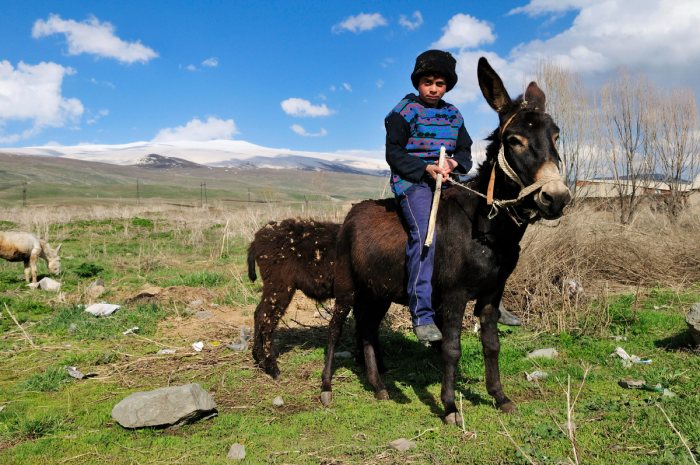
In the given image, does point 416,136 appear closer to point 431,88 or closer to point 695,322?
point 431,88

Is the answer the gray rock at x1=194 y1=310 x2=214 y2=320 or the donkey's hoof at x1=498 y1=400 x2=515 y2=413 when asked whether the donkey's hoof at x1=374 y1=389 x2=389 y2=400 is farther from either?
the gray rock at x1=194 y1=310 x2=214 y2=320

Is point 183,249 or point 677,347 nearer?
point 677,347

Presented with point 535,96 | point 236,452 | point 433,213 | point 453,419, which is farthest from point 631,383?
point 236,452

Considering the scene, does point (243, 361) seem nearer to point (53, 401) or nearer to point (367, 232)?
point (53, 401)

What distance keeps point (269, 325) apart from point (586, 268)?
229 inches

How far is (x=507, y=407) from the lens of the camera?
12.8 ft

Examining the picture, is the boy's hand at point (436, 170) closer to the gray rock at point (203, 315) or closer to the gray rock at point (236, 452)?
the gray rock at point (236, 452)

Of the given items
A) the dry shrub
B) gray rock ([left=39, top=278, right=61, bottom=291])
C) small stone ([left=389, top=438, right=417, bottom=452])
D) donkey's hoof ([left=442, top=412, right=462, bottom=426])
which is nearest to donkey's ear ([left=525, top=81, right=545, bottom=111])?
donkey's hoof ([left=442, top=412, right=462, bottom=426])

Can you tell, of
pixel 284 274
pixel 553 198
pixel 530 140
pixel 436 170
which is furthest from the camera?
pixel 284 274

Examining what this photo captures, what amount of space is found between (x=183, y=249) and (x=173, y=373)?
1027cm

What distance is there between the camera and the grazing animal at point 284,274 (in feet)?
17.9

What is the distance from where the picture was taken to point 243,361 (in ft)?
18.9

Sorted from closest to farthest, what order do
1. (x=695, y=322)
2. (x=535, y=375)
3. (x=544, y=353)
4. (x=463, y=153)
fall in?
1. (x=463, y=153)
2. (x=535, y=375)
3. (x=695, y=322)
4. (x=544, y=353)

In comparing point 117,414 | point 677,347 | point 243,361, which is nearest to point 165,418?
point 117,414
